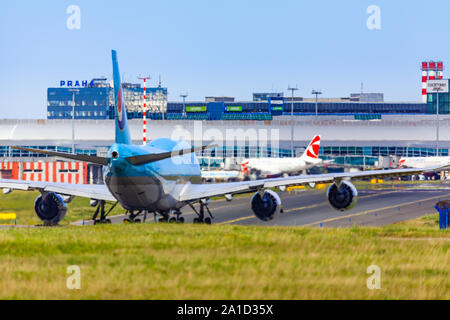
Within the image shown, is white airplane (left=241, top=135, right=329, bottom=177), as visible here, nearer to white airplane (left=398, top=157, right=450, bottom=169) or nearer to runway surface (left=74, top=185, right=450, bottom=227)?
runway surface (left=74, top=185, right=450, bottom=227)

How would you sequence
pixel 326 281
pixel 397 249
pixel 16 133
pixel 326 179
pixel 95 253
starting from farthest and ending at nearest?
1. pixel 16 133
2. pixel 326 179
3. pixel 397 249
4. pixel 95 253
5. pixel 326 281

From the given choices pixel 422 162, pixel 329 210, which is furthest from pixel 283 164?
pixel 329 210

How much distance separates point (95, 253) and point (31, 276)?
573 cm

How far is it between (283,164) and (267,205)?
88.5m

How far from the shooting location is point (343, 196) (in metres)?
47.8

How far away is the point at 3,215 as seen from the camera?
6041 centimetres

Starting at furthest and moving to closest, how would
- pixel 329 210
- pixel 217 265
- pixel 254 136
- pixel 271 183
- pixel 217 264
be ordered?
pixel 254 136 < pixel 329 210 < pixel 271 183 < pixel 217 264 < pixel 217 265

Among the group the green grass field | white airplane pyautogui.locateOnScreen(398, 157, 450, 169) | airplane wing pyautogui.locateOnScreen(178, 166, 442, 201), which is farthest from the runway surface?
white airplane pyautogui.locateOnScreen(398, 157, 450, 169)

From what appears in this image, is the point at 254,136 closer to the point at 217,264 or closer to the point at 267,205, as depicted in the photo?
A: the point at 267,205

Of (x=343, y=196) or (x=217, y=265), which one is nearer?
(x=217, y=265)

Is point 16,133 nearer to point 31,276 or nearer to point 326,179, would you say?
point 326,179

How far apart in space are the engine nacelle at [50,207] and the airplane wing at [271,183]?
25.0 feet

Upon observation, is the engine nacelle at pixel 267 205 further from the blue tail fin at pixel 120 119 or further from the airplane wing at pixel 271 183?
the blue tail fin at pixel 120 119
